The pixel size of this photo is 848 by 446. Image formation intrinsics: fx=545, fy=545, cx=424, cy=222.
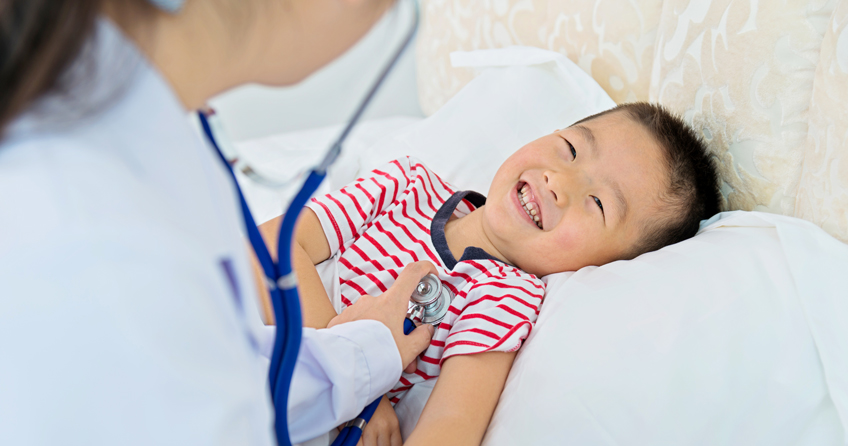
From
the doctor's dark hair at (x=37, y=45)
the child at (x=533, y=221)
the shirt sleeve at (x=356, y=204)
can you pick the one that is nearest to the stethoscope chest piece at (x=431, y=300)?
the child at (x=533, y=221)

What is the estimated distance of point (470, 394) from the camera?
828 millimetres

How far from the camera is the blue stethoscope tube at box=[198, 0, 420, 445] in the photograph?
19.6 inches

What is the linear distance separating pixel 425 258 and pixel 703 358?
1.92 feet

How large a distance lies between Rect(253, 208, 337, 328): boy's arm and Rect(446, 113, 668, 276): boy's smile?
1.19 ft

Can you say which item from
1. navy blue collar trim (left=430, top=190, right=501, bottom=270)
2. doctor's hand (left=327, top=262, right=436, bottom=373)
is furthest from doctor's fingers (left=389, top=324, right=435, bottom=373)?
navy blue collar trim (left=430, top=190, right=501, bottom=270)

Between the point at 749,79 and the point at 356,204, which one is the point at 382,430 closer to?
the point at 356,204

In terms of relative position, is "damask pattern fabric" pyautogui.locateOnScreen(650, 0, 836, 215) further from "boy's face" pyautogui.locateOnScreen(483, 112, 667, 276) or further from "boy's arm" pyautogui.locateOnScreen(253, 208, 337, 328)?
"boy's arm" pyautogui.locateOnScreen(253, 208, 337, 328)

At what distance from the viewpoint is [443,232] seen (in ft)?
3.97

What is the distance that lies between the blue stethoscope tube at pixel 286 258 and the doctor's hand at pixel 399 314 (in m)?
0.34

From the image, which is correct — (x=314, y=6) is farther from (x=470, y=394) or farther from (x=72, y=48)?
(x=470, y=394)

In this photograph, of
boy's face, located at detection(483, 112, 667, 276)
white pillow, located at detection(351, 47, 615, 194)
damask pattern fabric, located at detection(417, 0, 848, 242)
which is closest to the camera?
damask pattern fabric, located at detection(417, 0, 848, 242)

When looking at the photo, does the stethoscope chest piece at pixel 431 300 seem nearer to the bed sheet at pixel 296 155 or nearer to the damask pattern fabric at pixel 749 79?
the bed sheet at pixel 296 155

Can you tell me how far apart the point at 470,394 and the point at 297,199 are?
0.47 m

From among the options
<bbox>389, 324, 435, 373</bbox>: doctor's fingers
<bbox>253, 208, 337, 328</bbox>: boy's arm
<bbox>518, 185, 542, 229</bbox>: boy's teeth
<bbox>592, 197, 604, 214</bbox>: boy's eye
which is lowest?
<bbox>389, 324, 435, 373</bbox>: doctor's fingers
